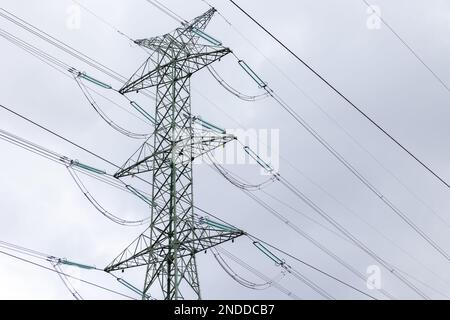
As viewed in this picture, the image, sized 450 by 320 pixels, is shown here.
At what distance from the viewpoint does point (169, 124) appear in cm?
2886

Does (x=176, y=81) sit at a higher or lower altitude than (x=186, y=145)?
higher

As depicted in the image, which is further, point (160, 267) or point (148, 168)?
point (148, 168)

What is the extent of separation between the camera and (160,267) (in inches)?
974

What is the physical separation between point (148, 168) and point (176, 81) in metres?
4.52
